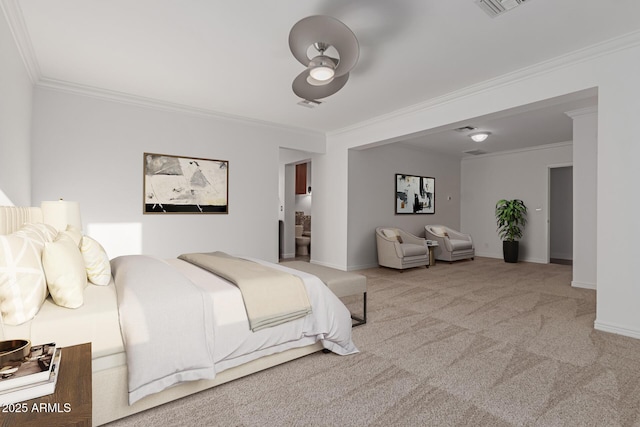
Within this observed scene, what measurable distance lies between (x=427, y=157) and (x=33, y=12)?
7052 millimetres

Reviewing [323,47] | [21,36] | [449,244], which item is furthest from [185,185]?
[449,244]

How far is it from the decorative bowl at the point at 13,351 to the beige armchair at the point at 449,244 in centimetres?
678

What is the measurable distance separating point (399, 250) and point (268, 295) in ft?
13.1

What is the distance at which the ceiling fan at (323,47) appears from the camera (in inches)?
92.4

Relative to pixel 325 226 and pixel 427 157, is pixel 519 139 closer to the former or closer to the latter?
pixel 427 157

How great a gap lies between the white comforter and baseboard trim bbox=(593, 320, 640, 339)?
93.2 inches

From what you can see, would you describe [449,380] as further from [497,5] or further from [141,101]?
[141,101]

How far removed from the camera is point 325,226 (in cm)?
655

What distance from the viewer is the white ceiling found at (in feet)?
8.34

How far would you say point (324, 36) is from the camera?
7.96ft

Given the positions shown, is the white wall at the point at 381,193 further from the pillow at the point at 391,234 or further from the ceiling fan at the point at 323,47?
the ceiling fan at the point at 323,47

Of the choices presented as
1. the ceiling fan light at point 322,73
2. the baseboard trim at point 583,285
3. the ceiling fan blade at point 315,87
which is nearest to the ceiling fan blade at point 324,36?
the ceiling fan light at point 322,73

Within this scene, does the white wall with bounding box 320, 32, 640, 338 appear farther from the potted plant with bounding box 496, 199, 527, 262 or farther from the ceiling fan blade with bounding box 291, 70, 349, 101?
the potted plant with bounding box 496, 199, 527, 262

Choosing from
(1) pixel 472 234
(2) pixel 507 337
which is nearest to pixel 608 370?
(2) pixel 507 337
